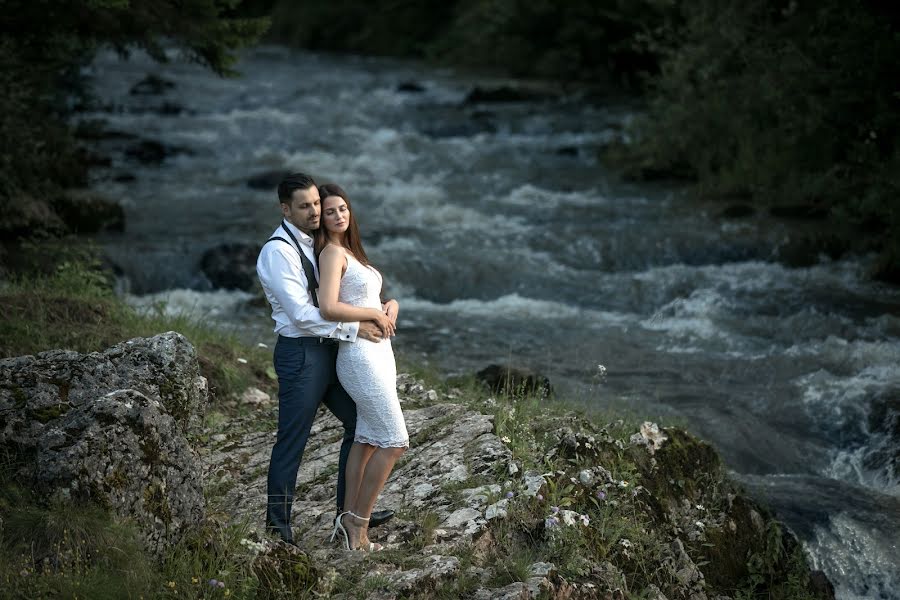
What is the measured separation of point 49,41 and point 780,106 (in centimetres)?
1051

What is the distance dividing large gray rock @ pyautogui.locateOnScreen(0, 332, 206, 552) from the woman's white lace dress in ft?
2.77

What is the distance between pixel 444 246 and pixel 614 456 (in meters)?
8.76

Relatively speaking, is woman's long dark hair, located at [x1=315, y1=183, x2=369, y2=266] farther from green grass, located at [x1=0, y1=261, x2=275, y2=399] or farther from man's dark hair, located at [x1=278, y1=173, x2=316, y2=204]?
green grass, located at [x1=0, y1=261, x2=275, y2=399]

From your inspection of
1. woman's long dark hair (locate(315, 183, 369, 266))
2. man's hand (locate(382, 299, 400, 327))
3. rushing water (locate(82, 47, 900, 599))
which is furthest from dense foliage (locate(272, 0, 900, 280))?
woman's long dark hair (locate(315, 183, 369, 266))

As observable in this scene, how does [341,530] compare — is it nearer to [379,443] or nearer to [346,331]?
[379,443]

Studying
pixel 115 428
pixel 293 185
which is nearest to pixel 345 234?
pixel 293 185

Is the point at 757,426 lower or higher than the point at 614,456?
lower

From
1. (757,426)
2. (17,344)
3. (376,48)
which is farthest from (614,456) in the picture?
(376,48)

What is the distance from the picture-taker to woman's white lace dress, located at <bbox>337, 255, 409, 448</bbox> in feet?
17.0

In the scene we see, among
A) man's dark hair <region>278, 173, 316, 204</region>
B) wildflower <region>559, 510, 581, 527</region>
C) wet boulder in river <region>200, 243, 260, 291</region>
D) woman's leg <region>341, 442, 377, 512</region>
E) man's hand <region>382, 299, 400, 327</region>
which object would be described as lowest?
wet boulder in river <region>200, 243, 260, 291</region>

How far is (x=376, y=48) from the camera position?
40.3 metres

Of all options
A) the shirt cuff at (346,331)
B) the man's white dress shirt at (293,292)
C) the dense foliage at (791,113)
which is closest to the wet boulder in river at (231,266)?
the dense foliage at (791,113)

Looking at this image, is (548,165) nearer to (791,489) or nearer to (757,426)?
(757,426)

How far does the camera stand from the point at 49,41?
13688 mm
